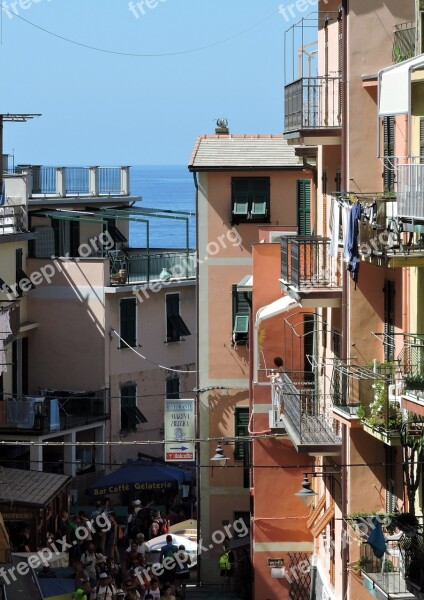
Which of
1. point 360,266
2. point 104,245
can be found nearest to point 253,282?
point 360,266

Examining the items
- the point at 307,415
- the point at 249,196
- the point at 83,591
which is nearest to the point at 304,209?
the point at 249,196

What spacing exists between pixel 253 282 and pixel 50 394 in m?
17.3

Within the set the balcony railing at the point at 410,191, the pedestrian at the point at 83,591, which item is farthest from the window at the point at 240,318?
the balcony railing at the point at 410,191

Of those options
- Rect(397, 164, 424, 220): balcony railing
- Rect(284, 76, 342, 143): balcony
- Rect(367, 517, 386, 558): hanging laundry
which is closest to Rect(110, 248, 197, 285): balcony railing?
Rect(284, 76, 342, 143): balcony

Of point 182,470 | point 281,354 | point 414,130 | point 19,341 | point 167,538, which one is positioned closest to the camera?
point 414,130

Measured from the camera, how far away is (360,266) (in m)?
28.4

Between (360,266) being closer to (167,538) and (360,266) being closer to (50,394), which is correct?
(167,538)

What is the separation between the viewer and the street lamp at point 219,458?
42.5m

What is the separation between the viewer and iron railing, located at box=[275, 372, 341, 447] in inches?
1214

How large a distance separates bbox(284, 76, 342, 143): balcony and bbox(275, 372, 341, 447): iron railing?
14.4 feet

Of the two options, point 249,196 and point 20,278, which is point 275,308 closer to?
point 249,196

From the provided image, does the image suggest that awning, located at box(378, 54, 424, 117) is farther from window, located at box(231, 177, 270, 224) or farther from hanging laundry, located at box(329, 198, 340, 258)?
window, located at box(231, 177, 270, 224)

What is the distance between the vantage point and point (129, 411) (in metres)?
55.2

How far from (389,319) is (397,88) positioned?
618 cm
